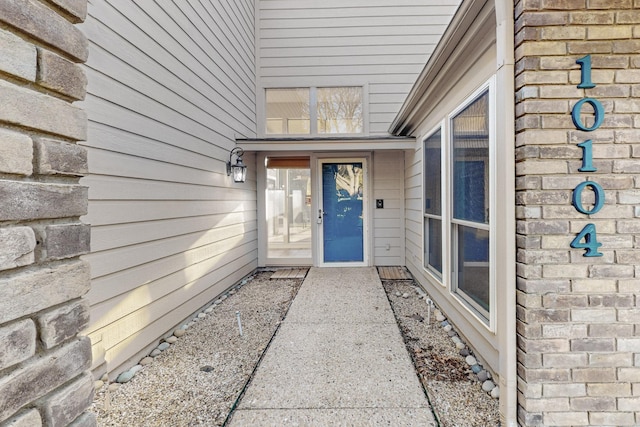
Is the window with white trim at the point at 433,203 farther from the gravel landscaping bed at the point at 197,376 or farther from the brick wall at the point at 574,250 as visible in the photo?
the gravel landscaping bed at the point at 197,376

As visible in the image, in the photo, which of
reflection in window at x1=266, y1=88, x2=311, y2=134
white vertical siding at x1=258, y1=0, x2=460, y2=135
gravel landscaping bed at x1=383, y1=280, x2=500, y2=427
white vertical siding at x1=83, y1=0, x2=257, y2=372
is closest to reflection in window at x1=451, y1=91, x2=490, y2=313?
gravel landscaping bed at x1=383, y1=280, x2=500, y2=427

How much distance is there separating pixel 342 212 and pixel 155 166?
3.61m

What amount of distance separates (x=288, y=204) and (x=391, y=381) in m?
4.14

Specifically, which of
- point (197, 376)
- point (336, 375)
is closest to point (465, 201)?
point (336, 375)

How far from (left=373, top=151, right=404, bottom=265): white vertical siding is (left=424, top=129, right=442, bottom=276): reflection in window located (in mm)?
1549

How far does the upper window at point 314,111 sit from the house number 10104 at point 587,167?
4134 millimetres

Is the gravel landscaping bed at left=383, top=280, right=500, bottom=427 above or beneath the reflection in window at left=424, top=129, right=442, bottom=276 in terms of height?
beneath

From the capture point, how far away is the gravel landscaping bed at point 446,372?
1.86 metres

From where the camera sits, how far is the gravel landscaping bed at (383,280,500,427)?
1.86 meters

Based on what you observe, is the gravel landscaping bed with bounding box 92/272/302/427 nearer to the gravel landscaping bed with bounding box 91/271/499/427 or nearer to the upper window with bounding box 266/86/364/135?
the gravel landscaping bed with bounding box 91/271/499/427

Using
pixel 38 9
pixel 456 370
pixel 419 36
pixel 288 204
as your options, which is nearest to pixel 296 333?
pixel 456 370

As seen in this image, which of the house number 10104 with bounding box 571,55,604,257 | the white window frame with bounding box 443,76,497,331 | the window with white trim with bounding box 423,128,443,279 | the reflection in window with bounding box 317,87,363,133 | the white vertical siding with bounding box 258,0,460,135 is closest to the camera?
the house number 10104 with bounding box 571,55,604,257

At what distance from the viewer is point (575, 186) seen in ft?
5.37

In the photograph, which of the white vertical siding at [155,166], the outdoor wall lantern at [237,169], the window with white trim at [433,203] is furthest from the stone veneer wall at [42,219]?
the outdoor wall lantern at [237,169]
